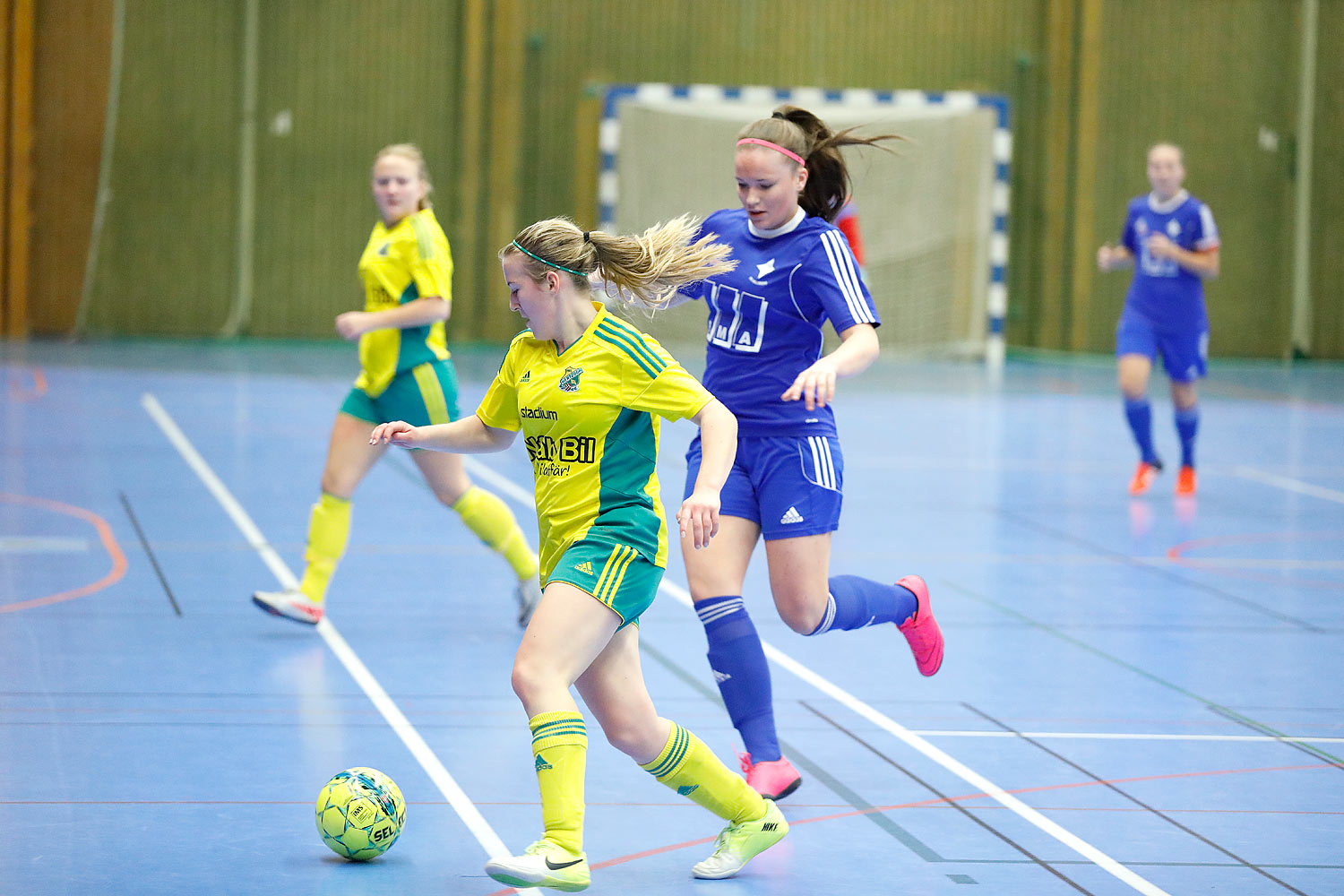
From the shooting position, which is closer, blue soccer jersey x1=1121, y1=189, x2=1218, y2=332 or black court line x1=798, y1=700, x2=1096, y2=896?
black court line x1=798, y1=700, x2=1096, y2=896

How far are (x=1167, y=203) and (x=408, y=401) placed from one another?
20.2 feet

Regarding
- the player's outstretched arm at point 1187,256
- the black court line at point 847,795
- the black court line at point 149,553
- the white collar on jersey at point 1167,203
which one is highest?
the white collar on jersey at point 1167,203

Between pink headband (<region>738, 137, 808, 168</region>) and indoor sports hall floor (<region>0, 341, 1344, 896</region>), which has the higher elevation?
pink headband (<region>738, 137, 808, 168</region>)

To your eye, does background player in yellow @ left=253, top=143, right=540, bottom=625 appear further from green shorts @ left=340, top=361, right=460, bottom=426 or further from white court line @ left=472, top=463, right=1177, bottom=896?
white court line @ left=472, top=463, right=1177, bottom=896

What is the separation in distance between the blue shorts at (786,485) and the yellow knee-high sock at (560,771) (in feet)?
3.61

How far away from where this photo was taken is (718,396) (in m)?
4.59

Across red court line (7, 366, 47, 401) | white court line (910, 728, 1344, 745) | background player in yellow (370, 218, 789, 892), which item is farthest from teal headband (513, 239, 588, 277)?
red court line (7, 366, 47, 401)

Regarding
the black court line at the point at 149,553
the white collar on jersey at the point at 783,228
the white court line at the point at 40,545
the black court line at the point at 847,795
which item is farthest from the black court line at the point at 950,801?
the white court line at the point at 40,545

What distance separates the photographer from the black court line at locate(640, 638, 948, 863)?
404 centimetres

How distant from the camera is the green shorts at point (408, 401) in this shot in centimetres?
625

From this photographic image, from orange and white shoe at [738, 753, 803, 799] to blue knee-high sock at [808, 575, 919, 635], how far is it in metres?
0.40

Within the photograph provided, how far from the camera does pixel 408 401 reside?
6.25 m

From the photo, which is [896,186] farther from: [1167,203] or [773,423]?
[773,423]

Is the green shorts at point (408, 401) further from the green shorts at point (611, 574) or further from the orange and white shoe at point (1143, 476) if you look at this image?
the orange and white shoe at point (1143, 476)
